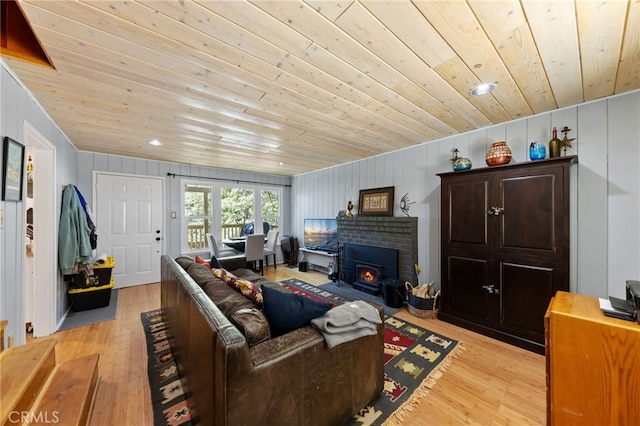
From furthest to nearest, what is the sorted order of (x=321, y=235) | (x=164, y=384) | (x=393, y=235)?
(x=321, y=235) < (x=393, y=235) < (x=164, y=384)

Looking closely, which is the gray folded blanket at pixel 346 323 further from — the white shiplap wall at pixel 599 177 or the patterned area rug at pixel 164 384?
the white shiplap wall at pixel 599 177

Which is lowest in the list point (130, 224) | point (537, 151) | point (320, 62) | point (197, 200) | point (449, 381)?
point (449, 381)

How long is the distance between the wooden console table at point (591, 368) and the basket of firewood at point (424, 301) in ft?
6.00

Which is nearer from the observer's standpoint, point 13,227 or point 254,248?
point 13,227

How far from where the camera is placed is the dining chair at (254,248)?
4.77m

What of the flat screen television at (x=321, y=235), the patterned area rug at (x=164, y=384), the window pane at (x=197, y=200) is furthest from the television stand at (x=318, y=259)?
the patterned area rug at (x=164, y=384)

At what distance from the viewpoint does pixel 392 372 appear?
204 cm

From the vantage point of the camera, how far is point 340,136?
3.23 metres

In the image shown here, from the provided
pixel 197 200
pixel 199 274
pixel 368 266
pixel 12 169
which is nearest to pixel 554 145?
pixel 368 266

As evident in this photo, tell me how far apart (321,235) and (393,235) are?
197 centimetres

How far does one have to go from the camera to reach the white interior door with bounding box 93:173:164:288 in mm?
4176

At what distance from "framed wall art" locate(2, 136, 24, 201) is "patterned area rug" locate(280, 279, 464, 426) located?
2748 mm

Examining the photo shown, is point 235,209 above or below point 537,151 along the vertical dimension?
below

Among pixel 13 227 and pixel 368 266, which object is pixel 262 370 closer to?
pixel 13 227
